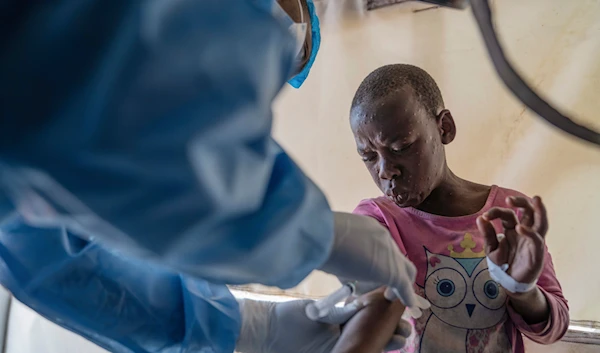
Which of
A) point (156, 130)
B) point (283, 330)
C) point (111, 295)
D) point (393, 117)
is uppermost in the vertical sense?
point (156, 130)

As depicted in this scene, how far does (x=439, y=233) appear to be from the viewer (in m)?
1.03

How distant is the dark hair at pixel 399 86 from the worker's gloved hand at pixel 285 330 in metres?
0.42

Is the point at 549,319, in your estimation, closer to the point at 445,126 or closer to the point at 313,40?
the point at 445,126

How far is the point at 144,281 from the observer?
2.53 ft

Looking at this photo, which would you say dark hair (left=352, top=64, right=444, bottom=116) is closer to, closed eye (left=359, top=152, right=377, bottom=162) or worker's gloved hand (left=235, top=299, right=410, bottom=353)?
closed eye (left=359, top=152, right=377, bottom=162)

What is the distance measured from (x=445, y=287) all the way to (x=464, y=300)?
0.13ft

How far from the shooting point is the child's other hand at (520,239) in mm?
837

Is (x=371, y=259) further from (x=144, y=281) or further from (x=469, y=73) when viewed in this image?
(x=469, y=73)

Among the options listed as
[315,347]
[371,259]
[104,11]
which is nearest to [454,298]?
[315,347]

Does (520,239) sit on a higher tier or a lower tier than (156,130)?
lower

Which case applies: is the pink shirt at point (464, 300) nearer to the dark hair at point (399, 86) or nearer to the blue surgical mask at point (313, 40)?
the dark hair at point (399, 86)

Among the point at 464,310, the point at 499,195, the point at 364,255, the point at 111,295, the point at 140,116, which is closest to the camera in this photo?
the point at 140,116

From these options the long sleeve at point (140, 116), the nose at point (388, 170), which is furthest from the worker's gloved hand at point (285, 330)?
the long sleeve at point (140, 116)

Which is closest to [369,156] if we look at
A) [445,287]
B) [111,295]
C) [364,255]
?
[445,287]
